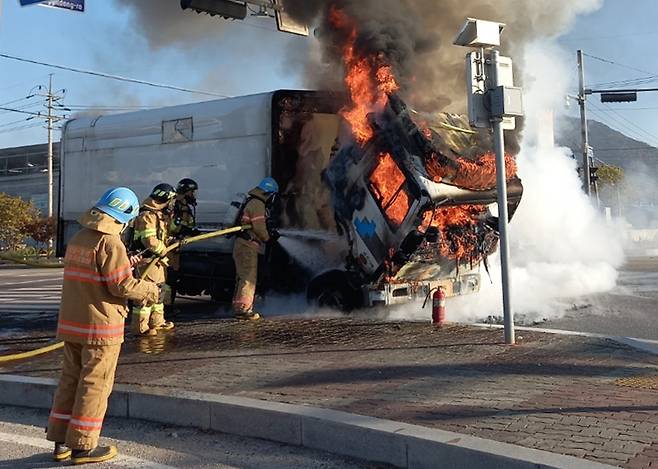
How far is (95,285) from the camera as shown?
392 centimetres

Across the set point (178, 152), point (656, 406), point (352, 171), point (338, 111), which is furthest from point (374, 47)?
point (656, 406)

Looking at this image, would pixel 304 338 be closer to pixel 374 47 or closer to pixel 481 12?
pixel 374 47

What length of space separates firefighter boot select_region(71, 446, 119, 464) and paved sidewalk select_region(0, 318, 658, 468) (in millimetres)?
1132

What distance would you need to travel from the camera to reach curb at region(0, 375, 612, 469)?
11.4 ft

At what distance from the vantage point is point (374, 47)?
8.23 metres

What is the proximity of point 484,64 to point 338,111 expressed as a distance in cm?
244

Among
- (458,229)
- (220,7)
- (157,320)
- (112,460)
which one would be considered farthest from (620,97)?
(112,460)

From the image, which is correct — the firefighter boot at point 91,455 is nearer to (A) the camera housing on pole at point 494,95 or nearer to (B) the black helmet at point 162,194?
(A) the camera housing on pole at point 494,95

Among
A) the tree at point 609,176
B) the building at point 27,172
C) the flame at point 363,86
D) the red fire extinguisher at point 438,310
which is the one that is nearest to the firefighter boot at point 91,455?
the red fire extinguisher at point 438,310

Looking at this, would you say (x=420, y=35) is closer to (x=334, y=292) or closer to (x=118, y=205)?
(x=334, y=292)

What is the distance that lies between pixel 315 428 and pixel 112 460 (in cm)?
120

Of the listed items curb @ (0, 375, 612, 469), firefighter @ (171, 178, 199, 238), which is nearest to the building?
firefighter @ (171, 178, 199, 238)

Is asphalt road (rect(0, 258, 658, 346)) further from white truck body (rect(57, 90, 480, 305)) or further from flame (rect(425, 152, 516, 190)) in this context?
flame (rect(425, 152, 516, 190))

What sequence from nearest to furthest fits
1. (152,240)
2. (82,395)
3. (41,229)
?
(82,395) < (152,240) < (41,229)
